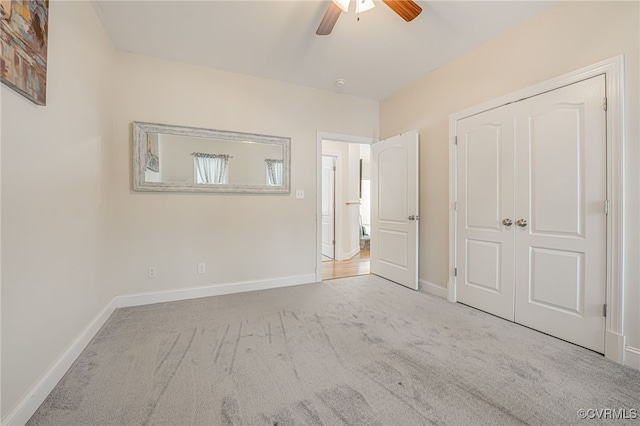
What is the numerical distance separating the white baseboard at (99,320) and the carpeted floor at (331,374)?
0.05m

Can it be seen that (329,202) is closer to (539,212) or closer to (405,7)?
(539,212)

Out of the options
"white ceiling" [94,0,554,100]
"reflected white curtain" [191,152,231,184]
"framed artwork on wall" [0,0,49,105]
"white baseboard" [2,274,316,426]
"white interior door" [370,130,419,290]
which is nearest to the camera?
"framed artwork on wall" [0,0,49,105]

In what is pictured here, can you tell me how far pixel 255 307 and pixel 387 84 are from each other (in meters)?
3.22

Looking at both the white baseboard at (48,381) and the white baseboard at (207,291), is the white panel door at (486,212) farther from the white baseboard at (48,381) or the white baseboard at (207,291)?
the white baseboard at (48,381)

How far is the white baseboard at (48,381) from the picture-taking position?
48.0 inches

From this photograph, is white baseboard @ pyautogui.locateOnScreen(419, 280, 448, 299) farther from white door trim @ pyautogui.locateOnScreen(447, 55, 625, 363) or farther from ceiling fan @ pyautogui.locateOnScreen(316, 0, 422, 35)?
ceiling fan @ pyautogui.locateOnScreen(316, 0, 422, 35)

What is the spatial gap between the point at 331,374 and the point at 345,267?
3.02m

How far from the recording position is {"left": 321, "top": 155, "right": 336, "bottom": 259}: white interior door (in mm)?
5402

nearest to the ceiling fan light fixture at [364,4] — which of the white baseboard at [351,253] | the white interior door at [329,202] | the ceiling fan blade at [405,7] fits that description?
the ceiling fan blade at [405,7]

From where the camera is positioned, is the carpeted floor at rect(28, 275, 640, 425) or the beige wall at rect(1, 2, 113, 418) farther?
the carpeted floor at rect(28, 275, 640, 425)

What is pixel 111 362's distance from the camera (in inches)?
69.4

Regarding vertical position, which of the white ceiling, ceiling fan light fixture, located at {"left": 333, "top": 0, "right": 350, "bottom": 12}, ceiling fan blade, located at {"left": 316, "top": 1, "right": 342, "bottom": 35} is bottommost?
ceiling fan light fixture, located at {"left": 333, "top": 0, "right": 350, "bottom": 12}

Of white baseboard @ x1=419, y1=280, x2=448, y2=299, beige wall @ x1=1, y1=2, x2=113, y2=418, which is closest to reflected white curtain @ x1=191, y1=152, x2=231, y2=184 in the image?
beige wall @ x1=1, y1=2, x2=113, y2=418

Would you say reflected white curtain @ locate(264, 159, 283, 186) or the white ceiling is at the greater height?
the white ceiling
